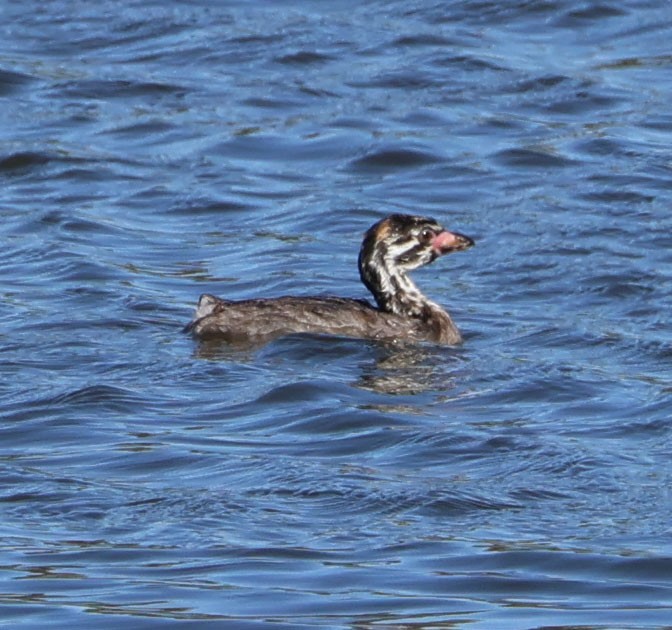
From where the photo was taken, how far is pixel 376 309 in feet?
49.8

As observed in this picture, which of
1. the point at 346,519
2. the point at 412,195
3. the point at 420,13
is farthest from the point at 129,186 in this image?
the point at 346,519

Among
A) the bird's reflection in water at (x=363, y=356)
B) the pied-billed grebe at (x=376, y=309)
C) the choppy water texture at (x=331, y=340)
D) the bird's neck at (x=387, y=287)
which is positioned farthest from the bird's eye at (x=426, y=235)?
the bird's reflection in water at (x=363, y=356)

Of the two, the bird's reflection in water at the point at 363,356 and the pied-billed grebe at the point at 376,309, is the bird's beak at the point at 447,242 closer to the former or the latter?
the pied-billed grebe at the point at 376,309

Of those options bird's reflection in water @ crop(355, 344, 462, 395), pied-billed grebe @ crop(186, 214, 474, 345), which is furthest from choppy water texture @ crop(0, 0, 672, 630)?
pied-billed grebe @ crop(186, 214, 474, 345)

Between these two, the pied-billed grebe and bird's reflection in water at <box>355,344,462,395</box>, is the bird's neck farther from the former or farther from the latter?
bird's reflection in water at <box>355,344,462,395</box>

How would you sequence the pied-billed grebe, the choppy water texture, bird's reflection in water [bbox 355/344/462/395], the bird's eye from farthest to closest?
1. the bird's eye
2. the pied-billed grebe
3. bird's reflection in water [bbox 355/344/462/395]
4. the choppy water texture

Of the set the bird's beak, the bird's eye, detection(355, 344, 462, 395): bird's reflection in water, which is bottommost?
detection(355, 344, 462, 395): bird's reflection in water

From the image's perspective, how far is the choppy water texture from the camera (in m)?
9.58

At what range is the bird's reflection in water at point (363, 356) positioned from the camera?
45.3 feet

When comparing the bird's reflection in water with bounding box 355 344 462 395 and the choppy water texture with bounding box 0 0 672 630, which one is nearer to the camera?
the choppy water texture with bounding box 0 0 672 630

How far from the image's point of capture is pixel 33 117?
73.7ft

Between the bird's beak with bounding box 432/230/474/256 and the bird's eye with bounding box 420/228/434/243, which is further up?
the bird's eye with bounding box 420/228/434/243

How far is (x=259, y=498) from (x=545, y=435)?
1.98m

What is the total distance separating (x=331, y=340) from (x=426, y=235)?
1.34m
